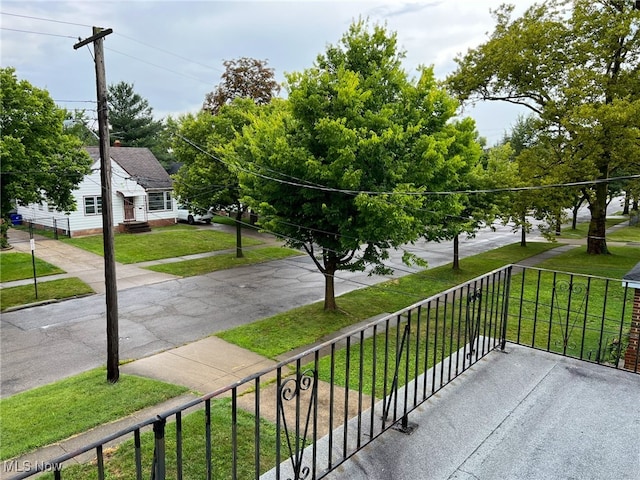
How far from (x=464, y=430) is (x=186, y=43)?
1159 centimetres

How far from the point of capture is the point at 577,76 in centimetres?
1602

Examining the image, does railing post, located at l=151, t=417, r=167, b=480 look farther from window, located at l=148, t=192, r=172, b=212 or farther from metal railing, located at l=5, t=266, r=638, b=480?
window, located at l=148, t=192, r=172, b=212

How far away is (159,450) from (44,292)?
14.2m

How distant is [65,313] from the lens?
476 inches

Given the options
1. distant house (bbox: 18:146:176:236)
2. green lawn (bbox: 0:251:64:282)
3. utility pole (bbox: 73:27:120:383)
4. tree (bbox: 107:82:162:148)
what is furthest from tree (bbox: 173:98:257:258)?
tree (bbox: 107:82:162:148)

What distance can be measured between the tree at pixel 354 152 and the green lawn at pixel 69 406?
15.3ft

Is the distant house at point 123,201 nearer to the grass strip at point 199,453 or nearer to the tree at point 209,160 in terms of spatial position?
the tree at point 209,160

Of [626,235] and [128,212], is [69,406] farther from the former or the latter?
[626,235]

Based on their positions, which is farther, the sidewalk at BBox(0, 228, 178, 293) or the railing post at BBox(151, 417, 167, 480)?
the sidewalk at BBox(0, 228, 178, 293)

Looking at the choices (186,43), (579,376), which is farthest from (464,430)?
(186,43)

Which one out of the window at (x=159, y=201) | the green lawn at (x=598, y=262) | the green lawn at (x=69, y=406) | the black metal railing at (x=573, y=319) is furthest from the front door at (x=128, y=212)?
the green lawn at (x=598, y=262)

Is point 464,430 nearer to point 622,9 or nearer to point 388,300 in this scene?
point 388,300

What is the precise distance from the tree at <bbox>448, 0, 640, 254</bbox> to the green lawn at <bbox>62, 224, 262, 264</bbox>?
13979 mm

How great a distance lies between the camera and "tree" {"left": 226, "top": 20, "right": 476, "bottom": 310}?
30.3 feet
